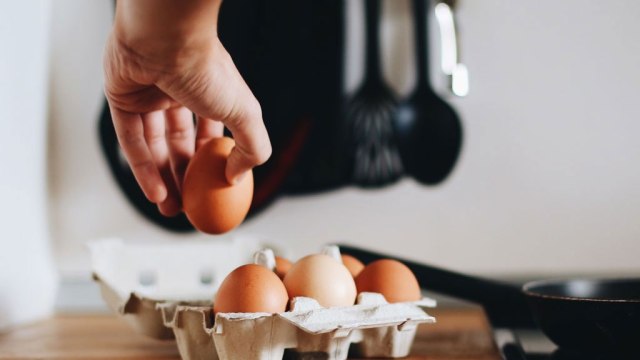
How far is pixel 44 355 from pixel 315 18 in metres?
0.73

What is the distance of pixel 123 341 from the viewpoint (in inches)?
39.7

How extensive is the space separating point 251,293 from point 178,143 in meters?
0.26

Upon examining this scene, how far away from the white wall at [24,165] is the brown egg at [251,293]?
2.00 ft

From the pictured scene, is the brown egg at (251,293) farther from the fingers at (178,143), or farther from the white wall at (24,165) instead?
the white wall at (24,165)

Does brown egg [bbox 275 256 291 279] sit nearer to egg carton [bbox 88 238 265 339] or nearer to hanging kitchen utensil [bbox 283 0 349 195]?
egg carton [bbox 88 238 265 339]

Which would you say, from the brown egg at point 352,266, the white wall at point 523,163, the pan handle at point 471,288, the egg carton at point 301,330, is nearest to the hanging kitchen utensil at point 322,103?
the white wall at point 523,163

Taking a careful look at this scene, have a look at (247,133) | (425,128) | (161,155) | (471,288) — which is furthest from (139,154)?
(425,128)

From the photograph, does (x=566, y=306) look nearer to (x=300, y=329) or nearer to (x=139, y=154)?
(x=300, y=329)

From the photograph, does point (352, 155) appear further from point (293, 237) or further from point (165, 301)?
point (165, 301)

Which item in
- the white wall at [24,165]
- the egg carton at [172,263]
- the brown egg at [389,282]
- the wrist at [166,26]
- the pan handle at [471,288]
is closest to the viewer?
the wrist at [166,26]

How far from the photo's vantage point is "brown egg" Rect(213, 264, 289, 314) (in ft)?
2.27

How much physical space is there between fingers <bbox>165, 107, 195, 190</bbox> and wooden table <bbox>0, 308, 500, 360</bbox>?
0.23 meters

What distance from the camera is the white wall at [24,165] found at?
120 centimetres

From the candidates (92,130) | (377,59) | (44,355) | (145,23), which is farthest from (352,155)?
(145,23)
